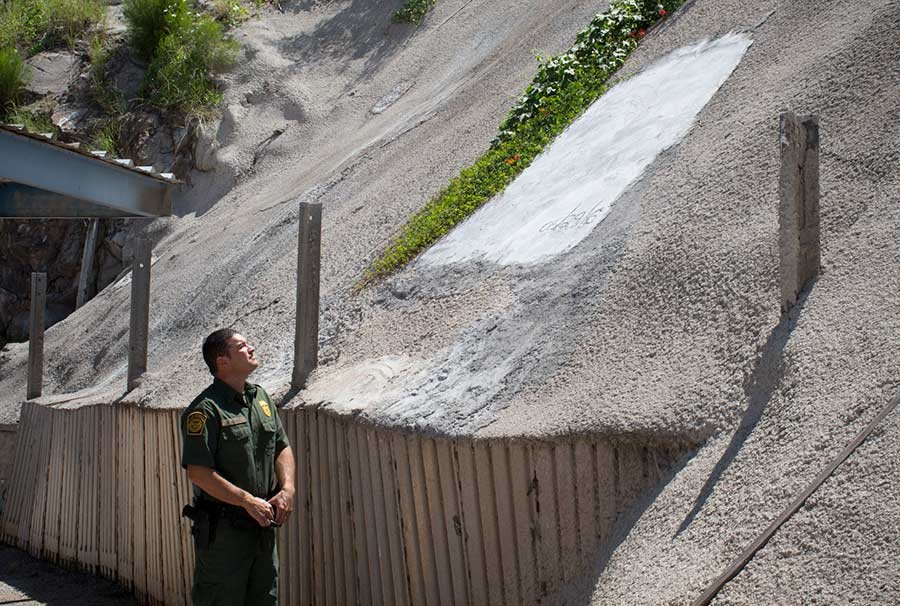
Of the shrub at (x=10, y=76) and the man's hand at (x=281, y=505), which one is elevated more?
the shrub at (x=10, y=76)

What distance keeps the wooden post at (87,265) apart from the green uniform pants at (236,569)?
13.5 metres

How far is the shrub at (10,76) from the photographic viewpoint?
20.0 m

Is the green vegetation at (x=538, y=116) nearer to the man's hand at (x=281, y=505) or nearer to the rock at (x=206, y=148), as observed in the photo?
the man's hand at (x=281, y=505)

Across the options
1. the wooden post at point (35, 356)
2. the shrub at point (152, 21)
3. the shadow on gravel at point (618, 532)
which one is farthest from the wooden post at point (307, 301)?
the shrub at point (152, 21)

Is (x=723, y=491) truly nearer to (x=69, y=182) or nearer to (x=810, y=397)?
(x=810, y=397)

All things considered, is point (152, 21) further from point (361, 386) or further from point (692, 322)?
point (692, 322)

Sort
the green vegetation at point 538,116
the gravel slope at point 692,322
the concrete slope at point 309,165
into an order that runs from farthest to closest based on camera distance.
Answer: the concrete slope at point 309,165, the green vegetation at point 538,116, the gravel slope at point 692,322

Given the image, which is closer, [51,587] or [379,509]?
[379,509]

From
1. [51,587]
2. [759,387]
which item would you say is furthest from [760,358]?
[51,587]

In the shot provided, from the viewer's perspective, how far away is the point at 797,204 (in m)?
4.96

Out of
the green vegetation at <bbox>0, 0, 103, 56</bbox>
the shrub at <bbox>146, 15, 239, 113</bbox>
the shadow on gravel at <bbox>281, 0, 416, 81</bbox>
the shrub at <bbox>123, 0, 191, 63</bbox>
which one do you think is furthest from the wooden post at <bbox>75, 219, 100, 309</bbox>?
the green vegetation at <bbox>0, 0, 103, 56</bbox>

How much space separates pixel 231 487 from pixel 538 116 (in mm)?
6238

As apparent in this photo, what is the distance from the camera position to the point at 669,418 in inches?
190

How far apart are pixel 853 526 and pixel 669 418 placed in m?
1.14
